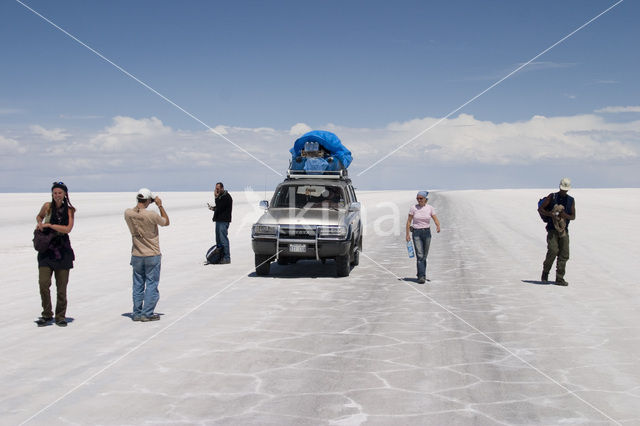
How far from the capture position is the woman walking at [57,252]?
8070 millimetres

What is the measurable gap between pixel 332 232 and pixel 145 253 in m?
4.85

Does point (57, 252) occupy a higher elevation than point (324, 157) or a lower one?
lower

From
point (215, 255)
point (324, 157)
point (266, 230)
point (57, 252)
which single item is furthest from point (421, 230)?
point (57, 252)

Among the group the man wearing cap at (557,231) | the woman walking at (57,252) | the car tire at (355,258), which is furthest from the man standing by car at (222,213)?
the man wearing cap at (557,231)

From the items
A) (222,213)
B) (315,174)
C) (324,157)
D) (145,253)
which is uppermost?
(324,157)

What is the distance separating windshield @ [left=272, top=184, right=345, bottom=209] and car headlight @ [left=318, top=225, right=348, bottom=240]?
135 cm

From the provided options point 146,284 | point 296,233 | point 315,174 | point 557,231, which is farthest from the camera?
point 315,174

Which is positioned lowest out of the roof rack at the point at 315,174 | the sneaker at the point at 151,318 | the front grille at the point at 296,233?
the sneaker at the point at 151,318

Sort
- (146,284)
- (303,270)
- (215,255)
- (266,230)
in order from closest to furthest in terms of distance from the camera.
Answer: (146,284) < (266,230) < (303,270) < (215,255)

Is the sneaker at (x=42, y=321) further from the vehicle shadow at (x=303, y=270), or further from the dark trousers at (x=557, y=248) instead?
the dark trousers at (x=557, y=248)

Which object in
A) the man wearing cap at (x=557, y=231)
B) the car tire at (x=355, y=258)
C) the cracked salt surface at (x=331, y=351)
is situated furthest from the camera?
the car tire at (x=355, y=258)

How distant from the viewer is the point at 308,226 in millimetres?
12602

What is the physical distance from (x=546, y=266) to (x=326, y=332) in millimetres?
6024

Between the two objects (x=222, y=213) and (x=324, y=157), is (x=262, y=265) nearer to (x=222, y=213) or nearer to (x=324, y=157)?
(x=222, y=213)
